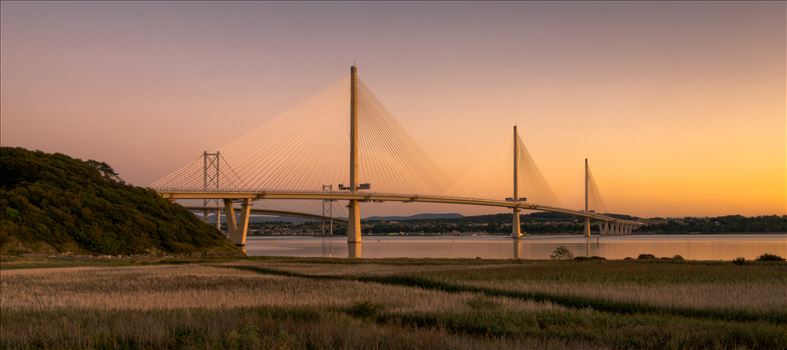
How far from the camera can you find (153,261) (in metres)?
47.0

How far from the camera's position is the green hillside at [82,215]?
5212 cm

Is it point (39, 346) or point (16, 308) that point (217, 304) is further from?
point (39, 346)

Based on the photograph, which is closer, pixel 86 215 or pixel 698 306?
pixel 698 306

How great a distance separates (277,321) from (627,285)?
13719mm

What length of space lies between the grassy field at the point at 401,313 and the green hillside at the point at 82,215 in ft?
90.2

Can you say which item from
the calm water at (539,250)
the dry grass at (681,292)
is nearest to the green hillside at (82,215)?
the calm water at (539,250)

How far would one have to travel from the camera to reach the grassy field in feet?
36.3

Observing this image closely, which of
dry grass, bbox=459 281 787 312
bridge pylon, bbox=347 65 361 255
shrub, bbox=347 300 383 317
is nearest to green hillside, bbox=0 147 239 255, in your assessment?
bridge pylon, bbox=347 65 361 255

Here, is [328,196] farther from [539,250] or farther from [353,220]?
[539,250]

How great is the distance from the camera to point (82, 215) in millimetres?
57938

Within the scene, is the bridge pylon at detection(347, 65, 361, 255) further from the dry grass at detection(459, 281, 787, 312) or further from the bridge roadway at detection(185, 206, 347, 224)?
the dry grass at detection(459, 281, 787, 312)

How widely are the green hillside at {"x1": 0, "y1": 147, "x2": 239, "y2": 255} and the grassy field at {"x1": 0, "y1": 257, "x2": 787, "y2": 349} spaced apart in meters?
27.5

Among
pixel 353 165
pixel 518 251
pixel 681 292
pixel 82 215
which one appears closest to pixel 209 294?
pixel 681 292

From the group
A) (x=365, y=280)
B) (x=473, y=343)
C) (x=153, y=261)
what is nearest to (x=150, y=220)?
(x=153, y=261)
